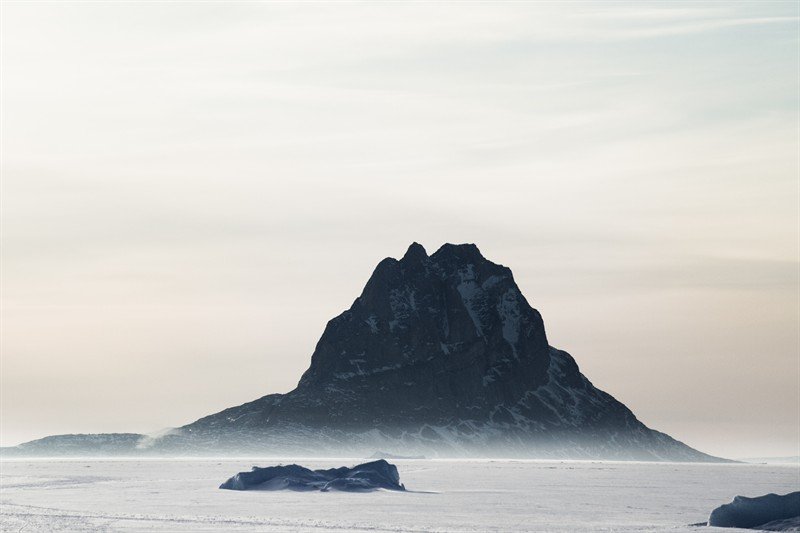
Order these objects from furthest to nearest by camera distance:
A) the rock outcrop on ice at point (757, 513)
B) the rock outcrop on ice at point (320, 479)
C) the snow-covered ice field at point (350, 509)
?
1. the rock outcrop on ice at point (320, 479)
2. the rock outcrop on ice at point (757, 513)
3. the snow-covered ice field at point (350, 509)

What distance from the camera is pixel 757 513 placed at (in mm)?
97062

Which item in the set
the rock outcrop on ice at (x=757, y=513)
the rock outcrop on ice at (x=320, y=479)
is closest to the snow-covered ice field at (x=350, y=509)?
the rock outcrop on ice at (x=757, y=513)

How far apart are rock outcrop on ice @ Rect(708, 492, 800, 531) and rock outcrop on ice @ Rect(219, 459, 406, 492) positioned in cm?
5357

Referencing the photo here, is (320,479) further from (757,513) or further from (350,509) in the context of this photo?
(757,513)

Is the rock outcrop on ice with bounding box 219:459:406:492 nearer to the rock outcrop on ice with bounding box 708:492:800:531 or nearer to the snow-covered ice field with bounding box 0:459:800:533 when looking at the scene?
the snow-covered ice field with bounding box 0:459:800:533

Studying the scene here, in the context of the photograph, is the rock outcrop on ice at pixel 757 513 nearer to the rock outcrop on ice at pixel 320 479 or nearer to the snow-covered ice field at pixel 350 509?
the snow-covered ice field at pixel 350 509

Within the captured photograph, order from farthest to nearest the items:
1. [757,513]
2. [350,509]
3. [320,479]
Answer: [320,479]
[350,509]
[757,513]

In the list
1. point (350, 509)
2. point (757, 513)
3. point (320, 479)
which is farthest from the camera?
point (320, 479)

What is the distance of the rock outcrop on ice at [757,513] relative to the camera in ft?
317

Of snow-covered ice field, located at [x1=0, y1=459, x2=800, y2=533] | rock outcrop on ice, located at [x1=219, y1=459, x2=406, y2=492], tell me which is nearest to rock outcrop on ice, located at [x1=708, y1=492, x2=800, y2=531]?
snow-covered ice field, located at [x1=0, y1=459, x2=800, y2=533]

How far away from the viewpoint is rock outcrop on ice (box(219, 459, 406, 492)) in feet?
472

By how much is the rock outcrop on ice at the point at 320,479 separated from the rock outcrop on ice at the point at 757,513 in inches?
2109

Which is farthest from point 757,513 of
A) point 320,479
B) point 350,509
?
point 320,479

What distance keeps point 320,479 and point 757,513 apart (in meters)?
65.3
